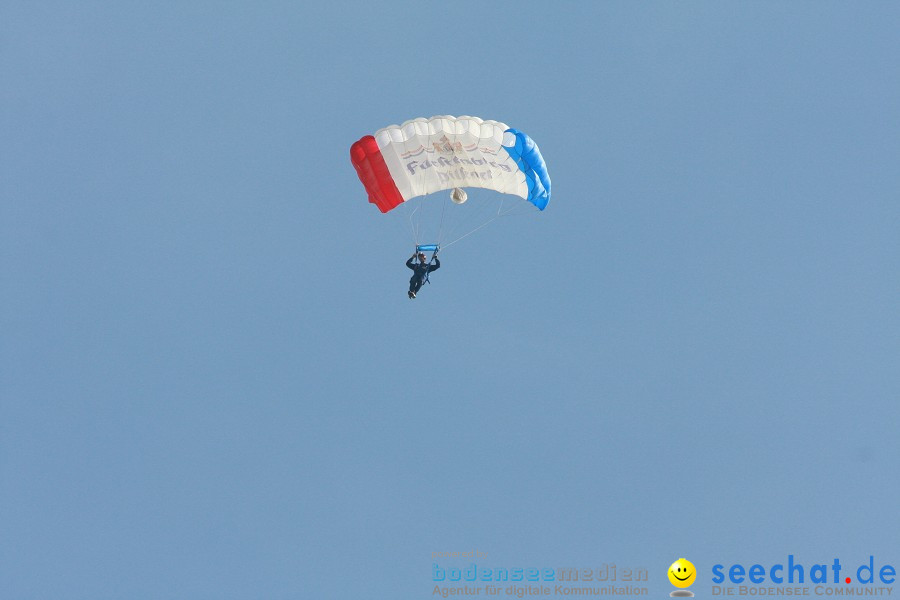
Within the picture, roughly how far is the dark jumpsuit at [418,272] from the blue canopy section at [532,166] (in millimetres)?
3613

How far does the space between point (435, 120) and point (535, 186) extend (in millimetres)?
3566

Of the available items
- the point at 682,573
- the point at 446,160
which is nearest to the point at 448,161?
the point at 446,160

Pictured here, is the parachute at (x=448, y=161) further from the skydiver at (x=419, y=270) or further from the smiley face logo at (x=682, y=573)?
the smiley face logo at (x=682, y=573)

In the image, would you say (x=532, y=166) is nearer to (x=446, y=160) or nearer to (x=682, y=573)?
(x=446, y=160)

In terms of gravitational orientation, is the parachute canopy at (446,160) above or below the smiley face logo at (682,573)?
above

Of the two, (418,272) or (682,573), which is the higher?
(418,272)

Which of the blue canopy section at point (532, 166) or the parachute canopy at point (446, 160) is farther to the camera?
the parachute canopy at point (446, 160)

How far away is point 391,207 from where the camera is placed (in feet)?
122

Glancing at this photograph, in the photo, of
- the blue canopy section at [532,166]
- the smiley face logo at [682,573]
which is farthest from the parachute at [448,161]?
the smiley face logo at [682,573]

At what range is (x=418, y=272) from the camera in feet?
120

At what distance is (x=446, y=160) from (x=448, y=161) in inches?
2.9

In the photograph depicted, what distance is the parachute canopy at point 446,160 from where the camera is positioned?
116ft

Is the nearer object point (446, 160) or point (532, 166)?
point (532, 166)

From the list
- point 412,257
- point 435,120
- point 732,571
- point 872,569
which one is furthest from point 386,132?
point 872,569
